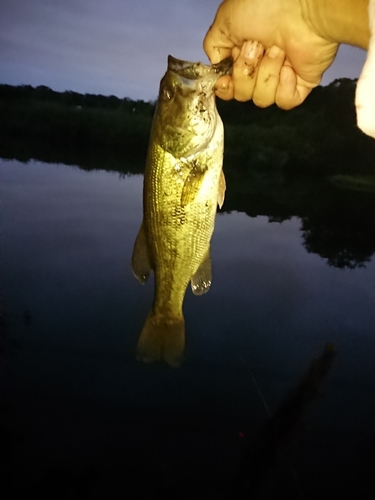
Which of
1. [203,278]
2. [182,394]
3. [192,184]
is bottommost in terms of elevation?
[182,394]

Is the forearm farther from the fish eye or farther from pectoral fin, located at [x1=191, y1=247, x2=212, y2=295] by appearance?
pectoral fin, located at [x1=191, y1=247, x2=212, y2=295]

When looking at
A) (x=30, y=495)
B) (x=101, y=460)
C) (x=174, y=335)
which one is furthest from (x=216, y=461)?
(x=174, y=335)

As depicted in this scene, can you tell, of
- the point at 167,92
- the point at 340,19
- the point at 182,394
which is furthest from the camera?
the point at 182,394

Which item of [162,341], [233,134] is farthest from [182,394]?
[233,134]

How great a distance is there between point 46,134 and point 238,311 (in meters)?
14.2

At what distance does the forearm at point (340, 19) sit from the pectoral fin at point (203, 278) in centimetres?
94

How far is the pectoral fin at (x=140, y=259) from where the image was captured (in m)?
1.62

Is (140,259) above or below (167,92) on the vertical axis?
below

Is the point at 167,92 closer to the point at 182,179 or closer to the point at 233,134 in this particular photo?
the point at 182,179

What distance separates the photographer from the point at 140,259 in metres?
1.63

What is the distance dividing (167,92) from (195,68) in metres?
0.13

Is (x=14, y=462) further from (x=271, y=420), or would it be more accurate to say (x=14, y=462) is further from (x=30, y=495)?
(x=271, y=420)

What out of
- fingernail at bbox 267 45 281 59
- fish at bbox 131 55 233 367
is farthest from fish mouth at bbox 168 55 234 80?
fingernail at bbox 267 45 281 59

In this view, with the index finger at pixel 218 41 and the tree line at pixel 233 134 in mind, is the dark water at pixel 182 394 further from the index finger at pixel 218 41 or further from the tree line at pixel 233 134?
the tree line at pixel 233 134
